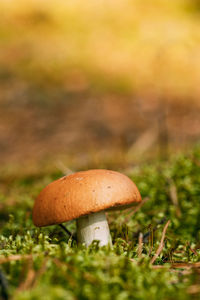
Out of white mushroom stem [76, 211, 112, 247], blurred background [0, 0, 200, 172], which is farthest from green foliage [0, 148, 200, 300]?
blurred background [0, 0, 200, 172]

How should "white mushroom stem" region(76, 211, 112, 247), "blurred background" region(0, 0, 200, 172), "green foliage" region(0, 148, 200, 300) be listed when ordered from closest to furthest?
"green foliage" region(0, 148, 200, 300)
"white mushroom stem" region(76, 211, 112, 247)
"blurred background" region(0, 0, 200, 172)

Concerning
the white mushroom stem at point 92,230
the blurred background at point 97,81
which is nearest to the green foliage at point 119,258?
the white mushroom stem at point 92,230

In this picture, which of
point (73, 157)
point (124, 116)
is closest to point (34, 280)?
point (73, 157)

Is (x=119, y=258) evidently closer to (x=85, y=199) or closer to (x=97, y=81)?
(x=85, y=199)

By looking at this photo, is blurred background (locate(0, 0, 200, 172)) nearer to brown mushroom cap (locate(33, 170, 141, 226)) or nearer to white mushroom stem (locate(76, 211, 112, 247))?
white mushroom stem (locate(76, 211, 112, 247))

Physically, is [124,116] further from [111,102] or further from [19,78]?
[19,78]

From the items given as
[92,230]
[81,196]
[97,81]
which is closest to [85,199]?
[81,196]
